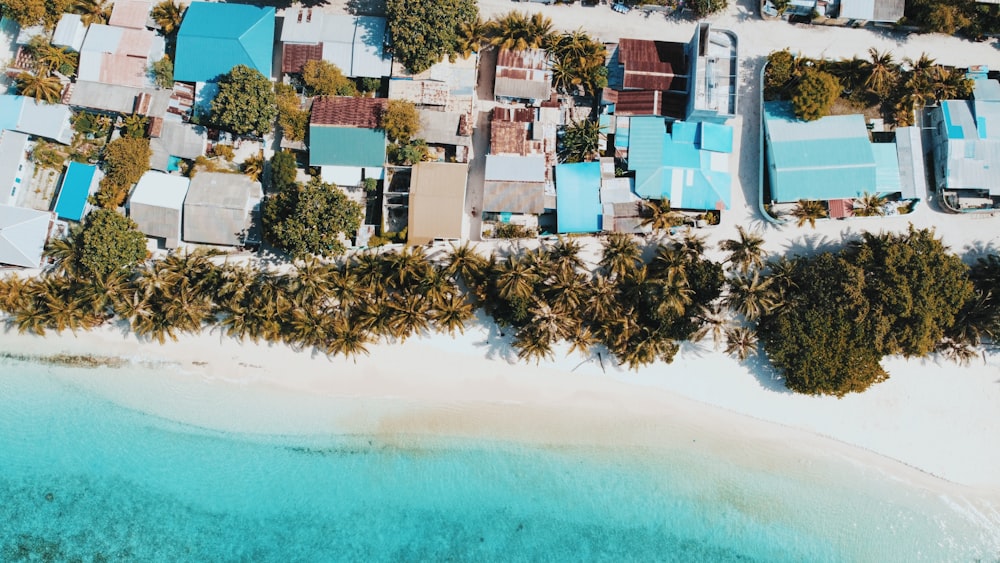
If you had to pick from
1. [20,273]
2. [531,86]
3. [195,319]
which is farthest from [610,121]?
[20,273]

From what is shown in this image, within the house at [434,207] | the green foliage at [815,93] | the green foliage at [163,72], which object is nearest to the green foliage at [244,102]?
the green foliage at [163,72]

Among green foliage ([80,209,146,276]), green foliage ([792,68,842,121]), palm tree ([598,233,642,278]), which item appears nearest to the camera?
palm tree ([598,233,642,278])

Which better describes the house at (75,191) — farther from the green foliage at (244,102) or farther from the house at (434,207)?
the house at (434,207)

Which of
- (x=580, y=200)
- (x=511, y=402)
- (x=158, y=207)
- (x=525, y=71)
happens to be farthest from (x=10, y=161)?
(x=580, y=200)

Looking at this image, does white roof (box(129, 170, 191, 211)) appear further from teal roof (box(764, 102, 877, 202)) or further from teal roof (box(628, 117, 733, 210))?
teal roof (box(764, 102, 877, 202))

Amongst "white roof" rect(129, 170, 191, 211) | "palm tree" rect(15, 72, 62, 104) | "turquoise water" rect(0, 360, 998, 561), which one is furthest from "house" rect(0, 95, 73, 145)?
"turquoise water" rect(0, 360, 998, 561)

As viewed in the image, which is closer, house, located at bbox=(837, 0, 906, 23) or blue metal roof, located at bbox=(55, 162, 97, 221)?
house, located at bbox=(837, 0, 906, 23)

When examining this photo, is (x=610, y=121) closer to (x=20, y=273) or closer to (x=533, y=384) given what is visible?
(x=533, y=384)
